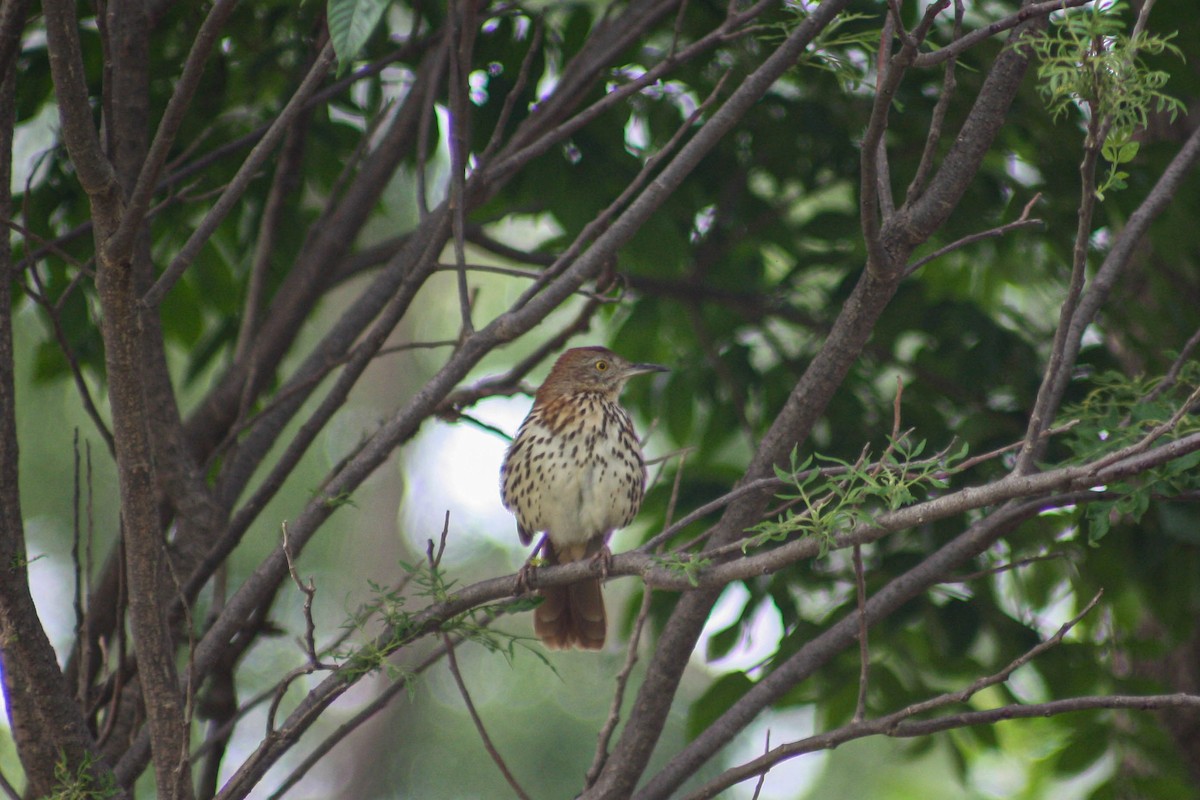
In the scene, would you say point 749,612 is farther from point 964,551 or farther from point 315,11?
point 315,11

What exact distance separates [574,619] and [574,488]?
1.44ft

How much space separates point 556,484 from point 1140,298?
233cm

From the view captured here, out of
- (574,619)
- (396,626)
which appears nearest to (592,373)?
(574,619)

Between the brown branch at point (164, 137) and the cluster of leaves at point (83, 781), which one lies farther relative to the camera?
the cluster of leaves at point (83, 781)

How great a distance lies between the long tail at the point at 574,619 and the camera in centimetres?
406

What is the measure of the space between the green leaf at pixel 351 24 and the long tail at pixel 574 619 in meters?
2.35

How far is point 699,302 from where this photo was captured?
4.36m

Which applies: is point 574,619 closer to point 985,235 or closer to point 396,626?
point 396,626

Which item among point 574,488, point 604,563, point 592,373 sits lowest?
point 604,563

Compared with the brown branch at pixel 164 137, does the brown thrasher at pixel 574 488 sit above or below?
above

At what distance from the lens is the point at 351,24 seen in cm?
207

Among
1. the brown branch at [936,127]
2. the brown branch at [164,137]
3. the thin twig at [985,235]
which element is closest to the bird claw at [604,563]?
the thin twig at [985,235]

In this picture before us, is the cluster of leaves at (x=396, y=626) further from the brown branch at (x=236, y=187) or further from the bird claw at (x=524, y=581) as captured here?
the brown branch at (x=236, y=187)

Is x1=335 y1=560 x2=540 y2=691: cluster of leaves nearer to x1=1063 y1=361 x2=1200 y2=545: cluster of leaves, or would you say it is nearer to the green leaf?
the green leaf
